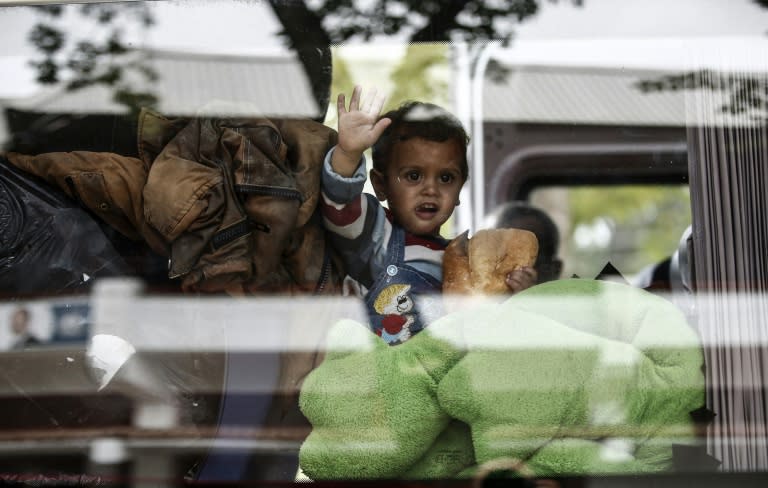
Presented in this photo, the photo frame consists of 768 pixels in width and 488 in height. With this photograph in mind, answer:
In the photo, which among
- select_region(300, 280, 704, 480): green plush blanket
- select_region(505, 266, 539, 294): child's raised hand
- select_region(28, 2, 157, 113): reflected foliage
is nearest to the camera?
select_region(300, 280, 704, 480): green plush blanket

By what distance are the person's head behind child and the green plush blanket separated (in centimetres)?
27

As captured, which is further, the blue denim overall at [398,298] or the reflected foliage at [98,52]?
the reflected foliage at [98,52]

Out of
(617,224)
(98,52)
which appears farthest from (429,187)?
(98,52)

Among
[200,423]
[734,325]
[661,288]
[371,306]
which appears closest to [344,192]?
[371,306]

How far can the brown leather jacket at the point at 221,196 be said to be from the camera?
206 centimetres

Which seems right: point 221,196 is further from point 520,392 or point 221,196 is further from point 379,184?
point 520,392

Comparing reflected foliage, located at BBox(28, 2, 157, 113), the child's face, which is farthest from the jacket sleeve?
the child's face

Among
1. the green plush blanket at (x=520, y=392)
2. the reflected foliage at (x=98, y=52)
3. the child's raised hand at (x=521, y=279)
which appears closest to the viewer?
the green plush blanket at (x=520, y=392)

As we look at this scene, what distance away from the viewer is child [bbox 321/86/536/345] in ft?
6.94

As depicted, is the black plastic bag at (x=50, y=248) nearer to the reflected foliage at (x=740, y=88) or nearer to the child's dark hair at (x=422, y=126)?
the child's dark hair at (x=422, y=126)

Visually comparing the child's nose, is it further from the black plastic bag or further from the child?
the black plastic bag

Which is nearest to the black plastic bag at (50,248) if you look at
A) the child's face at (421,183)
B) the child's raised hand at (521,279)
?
the child's face at (421,183)

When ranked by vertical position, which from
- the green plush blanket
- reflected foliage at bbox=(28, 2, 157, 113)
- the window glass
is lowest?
the green plush blanket

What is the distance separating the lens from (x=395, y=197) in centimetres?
216
